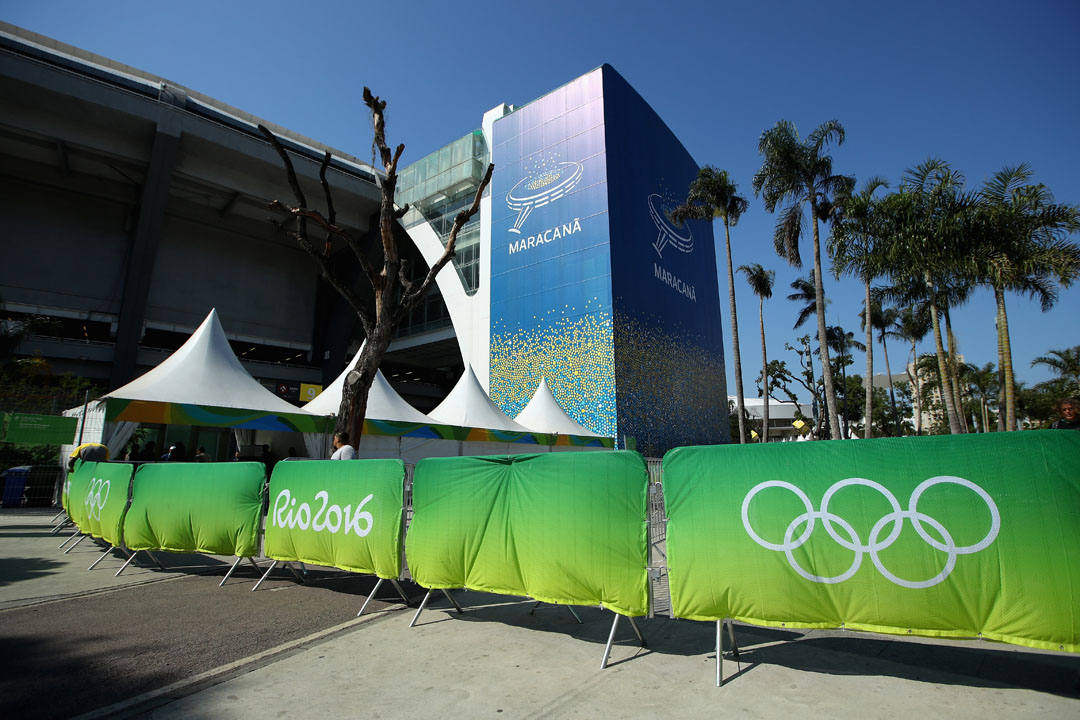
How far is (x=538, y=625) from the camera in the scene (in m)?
5.17

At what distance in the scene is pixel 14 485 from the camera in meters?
15.9

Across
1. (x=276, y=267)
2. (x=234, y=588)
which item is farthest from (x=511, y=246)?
(x=234, y=588)

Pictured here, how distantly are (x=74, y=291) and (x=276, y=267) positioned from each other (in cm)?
1154

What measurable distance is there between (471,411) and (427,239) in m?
17.9

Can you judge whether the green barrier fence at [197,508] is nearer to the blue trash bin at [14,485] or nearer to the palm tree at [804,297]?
the blue trash bin at [14,485]

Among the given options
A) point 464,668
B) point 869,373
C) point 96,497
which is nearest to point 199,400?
point 96,497

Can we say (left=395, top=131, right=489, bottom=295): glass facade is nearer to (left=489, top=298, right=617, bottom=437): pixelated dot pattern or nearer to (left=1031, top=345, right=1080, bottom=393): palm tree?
(left=489, top=298, right=617, bottom=437): pixelated dot pattern

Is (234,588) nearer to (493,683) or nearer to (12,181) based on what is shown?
(493,683)

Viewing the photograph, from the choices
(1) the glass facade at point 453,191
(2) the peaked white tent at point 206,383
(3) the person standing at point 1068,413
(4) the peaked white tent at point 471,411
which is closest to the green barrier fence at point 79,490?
(2) the peaked white tent at point 206,383

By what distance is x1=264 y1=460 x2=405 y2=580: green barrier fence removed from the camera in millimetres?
5680

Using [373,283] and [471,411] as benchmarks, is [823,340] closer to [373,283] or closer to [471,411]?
[471,411]

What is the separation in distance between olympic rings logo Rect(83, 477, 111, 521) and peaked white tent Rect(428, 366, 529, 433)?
9.72 meters

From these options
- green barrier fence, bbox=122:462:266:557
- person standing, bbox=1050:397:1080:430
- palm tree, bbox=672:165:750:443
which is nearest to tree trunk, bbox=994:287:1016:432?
palm tree, bbox=672:165:750:443

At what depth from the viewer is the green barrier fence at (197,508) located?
684 cm
